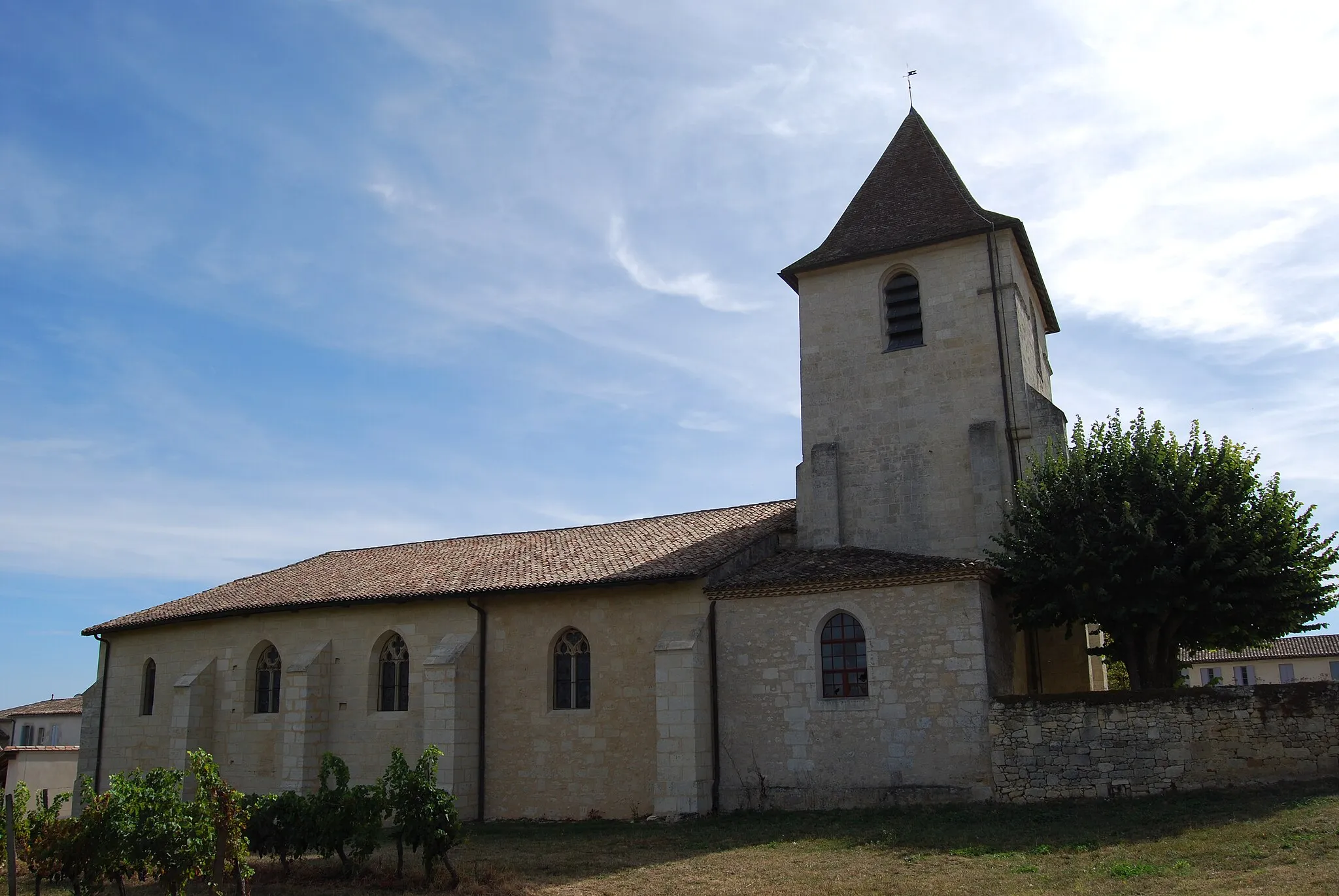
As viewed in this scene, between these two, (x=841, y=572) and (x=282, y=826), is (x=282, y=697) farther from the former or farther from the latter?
(x=841, y=572)

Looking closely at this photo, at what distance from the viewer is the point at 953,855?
45.2ft

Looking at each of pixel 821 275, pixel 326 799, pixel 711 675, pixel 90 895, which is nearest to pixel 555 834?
pixel 711 675

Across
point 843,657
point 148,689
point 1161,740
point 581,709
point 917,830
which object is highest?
point 843,657

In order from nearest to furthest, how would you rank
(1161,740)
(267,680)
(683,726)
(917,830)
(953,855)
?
(953,855) → (917,830) → (1161,740) → (683,726) → (267,680)

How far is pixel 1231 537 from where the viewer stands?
1727cm

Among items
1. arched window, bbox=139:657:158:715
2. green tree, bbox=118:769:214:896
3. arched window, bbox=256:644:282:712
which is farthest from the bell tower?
arched window, bbox=139:657:158:715

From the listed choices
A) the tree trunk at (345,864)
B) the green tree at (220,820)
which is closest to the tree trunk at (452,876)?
the tree trunk at (345,864)

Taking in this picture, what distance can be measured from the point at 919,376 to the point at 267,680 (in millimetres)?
17460

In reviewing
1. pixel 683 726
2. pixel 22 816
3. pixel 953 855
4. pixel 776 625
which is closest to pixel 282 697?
pixel 22 816

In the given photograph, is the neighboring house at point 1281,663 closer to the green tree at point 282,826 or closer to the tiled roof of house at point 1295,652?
the tiled roof of house at point 1295,652

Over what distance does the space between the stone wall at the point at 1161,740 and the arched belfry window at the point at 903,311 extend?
8.53 meters

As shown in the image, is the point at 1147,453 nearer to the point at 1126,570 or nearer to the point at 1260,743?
the point at 1126,570

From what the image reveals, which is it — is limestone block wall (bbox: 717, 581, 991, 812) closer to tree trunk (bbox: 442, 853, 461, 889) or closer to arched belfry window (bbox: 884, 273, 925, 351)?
arched belfry window (bbox: 884, 273, 925, 351)

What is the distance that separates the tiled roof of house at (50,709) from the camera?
2005 inches
